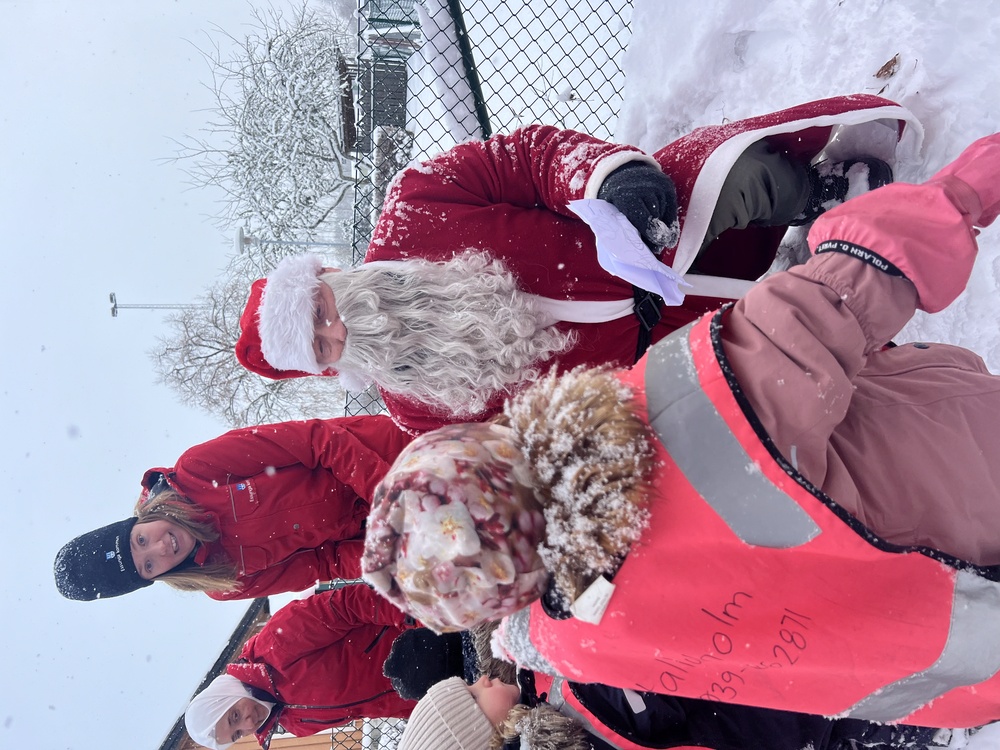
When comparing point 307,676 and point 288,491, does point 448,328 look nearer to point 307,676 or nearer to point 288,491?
point 288,491

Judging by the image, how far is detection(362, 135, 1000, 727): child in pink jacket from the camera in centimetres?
80

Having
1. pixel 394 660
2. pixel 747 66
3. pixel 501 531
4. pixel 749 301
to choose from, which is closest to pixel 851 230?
pixel 749 301

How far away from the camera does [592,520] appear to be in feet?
2.64

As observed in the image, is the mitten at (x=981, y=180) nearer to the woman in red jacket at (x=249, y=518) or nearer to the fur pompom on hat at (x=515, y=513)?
the fur pompom on hat at (x=515, y=513)

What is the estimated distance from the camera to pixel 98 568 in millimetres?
2279

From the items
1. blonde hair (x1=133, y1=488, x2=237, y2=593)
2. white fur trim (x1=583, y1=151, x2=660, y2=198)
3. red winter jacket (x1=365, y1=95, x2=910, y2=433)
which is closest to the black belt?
red winter jacket (x1=365, y1=95, x2=910, y2=433)

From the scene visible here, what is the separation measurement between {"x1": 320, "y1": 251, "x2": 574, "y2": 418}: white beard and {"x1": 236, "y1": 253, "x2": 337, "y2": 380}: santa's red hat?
10 centimetres

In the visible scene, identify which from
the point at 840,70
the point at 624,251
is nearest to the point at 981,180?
the point at 624,251

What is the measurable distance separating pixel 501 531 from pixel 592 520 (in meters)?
0.13

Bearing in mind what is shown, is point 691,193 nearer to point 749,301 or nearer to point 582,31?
point 749,301

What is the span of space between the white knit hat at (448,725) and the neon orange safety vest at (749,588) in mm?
910

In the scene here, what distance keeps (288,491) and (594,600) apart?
2.09 meters

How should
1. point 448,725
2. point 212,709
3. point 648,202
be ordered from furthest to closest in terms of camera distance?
1. point 212,709
2. point 448,725
3. point 648,202

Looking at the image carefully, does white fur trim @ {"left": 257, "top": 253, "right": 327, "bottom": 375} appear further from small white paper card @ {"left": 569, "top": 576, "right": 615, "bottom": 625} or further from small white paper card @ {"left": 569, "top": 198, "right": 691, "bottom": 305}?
small white paper card @ {"left": 569, "top": 576, "right": 615, "bottom": 625}
